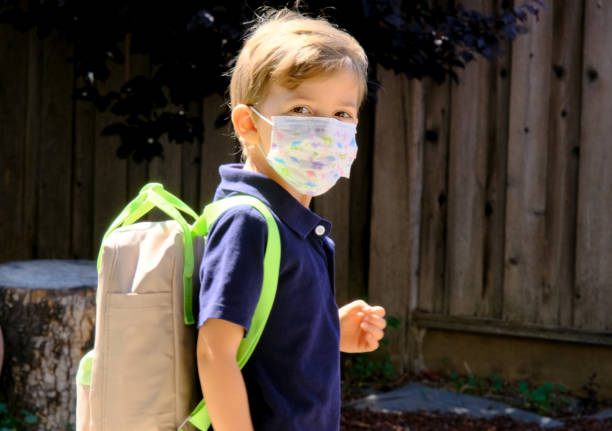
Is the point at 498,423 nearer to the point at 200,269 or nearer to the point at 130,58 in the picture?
the point at 200,269

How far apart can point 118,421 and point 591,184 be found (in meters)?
3.54

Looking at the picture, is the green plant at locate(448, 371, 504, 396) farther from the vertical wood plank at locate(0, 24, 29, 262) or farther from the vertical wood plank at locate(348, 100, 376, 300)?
the vertical wood plank at locate(0, 24, 29, 262)

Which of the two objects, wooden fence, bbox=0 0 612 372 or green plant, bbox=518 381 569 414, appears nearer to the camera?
green plant, bbox=518 381 569 414

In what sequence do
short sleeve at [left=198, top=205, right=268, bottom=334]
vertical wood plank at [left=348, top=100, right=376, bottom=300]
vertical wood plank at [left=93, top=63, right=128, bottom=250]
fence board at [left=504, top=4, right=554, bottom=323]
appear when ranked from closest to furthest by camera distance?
short sleeve at [left=198, top=205, right=268, bottom=334] → fence board at [left=504, top=4, right=554, bottom=323] → vertical wood plank at [left=348, top=100, right=376, bottom=300] → vertical wood plank at [left=93, top=63, right=128, bottom=250]

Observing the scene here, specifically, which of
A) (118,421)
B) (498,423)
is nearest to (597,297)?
(498,423)

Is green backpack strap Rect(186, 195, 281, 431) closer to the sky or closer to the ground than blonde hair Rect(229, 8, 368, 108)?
closer to the ground

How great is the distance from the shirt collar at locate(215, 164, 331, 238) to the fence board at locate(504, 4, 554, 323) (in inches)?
123

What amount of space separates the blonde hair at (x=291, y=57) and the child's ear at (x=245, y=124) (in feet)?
0.08

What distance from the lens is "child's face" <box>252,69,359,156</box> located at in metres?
1.58

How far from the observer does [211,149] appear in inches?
199

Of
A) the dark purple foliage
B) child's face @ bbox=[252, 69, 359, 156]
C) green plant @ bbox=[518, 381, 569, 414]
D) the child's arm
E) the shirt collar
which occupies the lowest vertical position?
green plant @ bbox=[518, 381, 569, 414]

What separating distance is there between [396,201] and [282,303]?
132 inches

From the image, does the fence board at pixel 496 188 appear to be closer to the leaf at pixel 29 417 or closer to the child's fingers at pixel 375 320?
the leaf at pixel 29 417

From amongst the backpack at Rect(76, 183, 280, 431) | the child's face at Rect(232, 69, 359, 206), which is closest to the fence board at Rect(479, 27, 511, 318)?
the child's face at Rect(232, 69, 359, 206)
